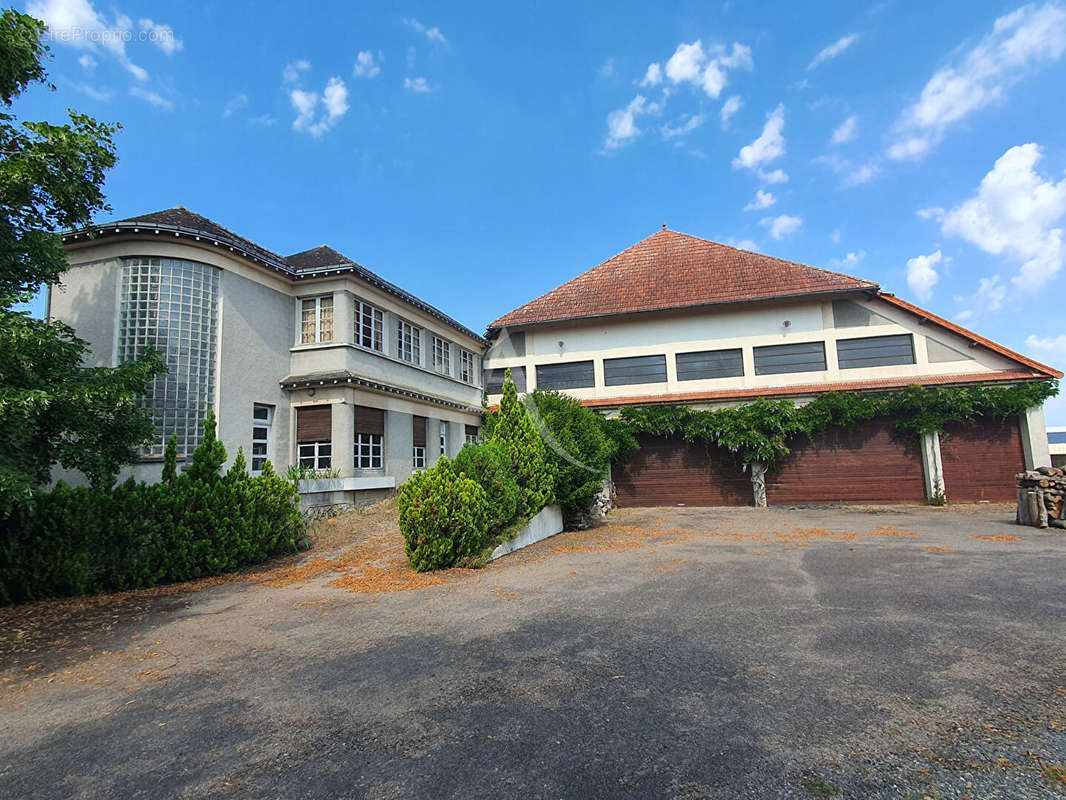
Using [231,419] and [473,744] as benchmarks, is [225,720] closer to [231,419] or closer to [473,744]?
[473,744]

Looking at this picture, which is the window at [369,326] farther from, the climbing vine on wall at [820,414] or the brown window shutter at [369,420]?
the climbing vine on wall at [820,414]

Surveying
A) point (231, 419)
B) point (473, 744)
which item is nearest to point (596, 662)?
point (473, 744)

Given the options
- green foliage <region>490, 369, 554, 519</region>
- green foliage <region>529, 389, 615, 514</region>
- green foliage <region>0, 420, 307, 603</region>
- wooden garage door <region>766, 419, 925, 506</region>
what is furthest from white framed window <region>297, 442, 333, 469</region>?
wooden garage door <region>766, 419, 925, 506</region>

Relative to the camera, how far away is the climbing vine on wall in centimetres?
1653

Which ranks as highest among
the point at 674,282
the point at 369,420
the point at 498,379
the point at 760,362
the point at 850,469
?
the point at 674,282

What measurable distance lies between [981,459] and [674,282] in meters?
11.8

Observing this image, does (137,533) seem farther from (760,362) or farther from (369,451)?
(760,362)

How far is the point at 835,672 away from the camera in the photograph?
396cm

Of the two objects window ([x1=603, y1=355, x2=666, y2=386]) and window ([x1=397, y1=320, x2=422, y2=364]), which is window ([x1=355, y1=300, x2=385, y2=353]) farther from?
window ([x1=603, y1=355, x2=666, y2=386])

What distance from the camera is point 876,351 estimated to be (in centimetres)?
1878

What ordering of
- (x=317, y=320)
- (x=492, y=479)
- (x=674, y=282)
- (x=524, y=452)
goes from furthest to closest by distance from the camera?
(x=674, y=282), (x=317, y=320), (x=524, y=452), (x=492, y=479)

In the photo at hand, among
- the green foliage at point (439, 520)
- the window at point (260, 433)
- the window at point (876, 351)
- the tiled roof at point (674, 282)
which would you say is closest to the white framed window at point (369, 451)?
the window at point (260, 433)

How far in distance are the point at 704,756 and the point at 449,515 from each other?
611 cm

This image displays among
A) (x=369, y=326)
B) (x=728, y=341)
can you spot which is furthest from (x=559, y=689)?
(x=728, y=341)
